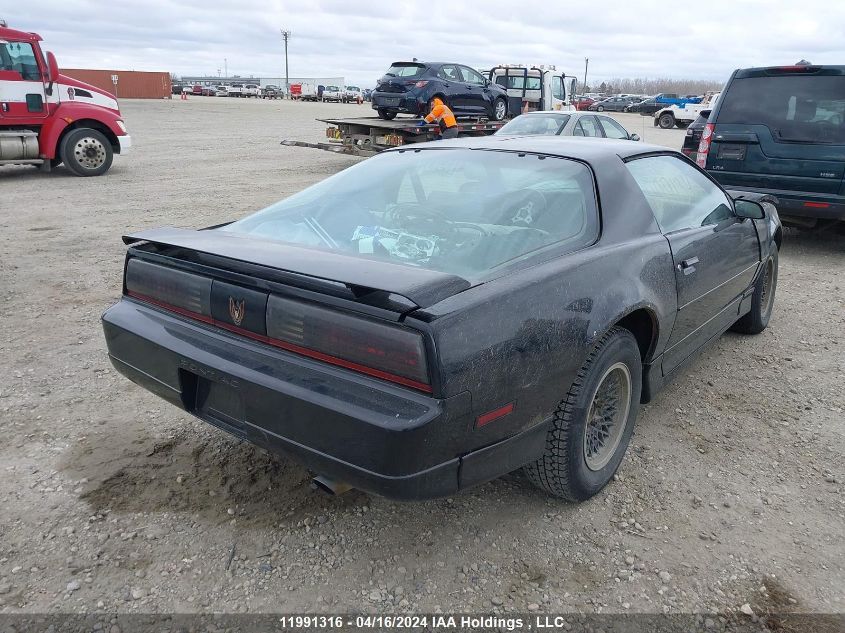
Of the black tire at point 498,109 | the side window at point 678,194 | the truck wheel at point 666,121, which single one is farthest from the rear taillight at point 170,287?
the truck wheel at point 666,121

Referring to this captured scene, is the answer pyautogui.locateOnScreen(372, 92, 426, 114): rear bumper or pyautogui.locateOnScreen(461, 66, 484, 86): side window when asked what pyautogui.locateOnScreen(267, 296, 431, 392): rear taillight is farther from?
pyautogui.locateOnScreen(461, 66, 484, 86): side window

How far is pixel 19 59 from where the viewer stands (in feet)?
34.9

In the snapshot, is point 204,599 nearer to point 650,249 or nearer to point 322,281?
point 322,281

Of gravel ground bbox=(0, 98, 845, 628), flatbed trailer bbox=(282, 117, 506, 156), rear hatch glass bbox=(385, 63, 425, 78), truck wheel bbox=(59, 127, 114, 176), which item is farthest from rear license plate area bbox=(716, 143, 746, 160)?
rear hatch glass bbox=(385, 63, 425, 78)

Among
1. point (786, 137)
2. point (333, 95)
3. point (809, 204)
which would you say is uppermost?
point (333, 95)

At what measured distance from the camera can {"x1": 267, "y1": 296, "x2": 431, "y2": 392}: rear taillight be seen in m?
1.93

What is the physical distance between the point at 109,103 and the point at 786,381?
39.8ft

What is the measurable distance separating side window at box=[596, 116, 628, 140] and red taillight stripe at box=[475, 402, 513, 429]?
33.5 ft

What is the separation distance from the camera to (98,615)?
2.10 meters

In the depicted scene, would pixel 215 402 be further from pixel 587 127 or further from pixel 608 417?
pixel 587 127

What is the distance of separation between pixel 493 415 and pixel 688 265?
5.28 ft

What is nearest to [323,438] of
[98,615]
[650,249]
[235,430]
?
[235,430]

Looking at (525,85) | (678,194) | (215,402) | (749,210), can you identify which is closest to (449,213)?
(215,402)

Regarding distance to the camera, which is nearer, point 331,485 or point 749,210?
point 331,485
